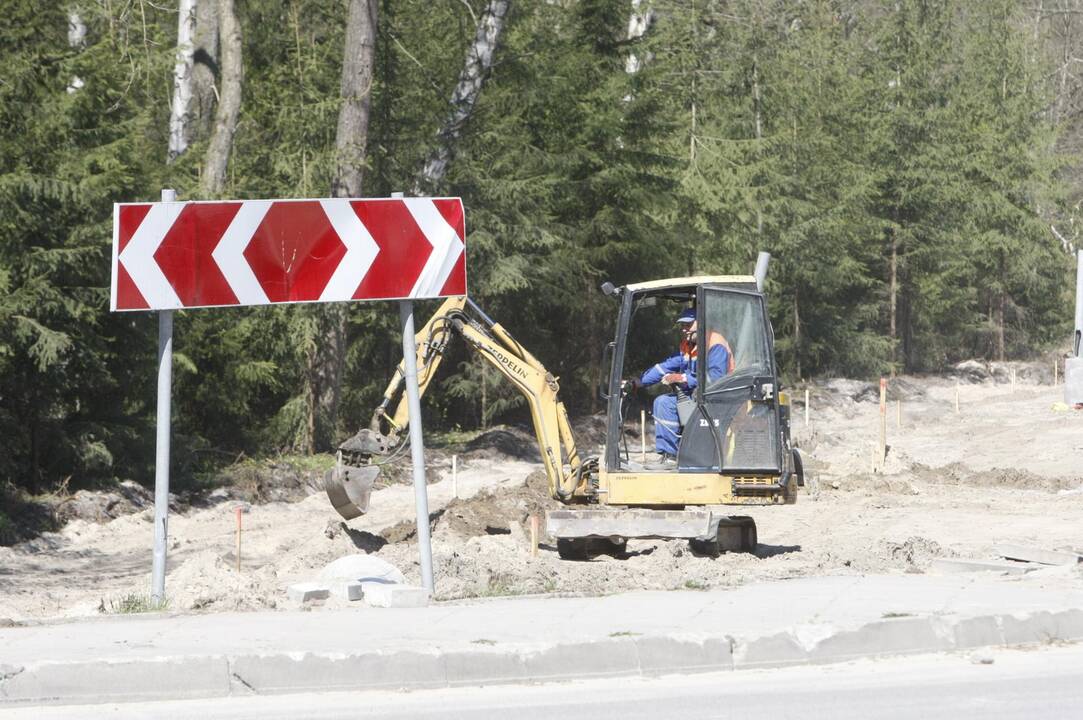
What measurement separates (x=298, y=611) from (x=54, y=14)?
12897 millimetres

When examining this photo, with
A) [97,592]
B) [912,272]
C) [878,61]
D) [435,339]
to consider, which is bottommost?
[97,592]

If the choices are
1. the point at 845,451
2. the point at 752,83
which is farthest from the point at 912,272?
the point at 845,451

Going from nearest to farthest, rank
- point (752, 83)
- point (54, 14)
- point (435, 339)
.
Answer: point (435, 339) < point (54, 14) < point (752, 83)

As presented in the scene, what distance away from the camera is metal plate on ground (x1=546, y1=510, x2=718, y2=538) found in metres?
13.5

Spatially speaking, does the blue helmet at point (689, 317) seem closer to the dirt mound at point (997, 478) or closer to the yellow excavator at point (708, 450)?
the yellow excavator at point (708, 450)

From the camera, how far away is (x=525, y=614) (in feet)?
28.6

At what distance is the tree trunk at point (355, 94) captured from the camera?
2394 cm

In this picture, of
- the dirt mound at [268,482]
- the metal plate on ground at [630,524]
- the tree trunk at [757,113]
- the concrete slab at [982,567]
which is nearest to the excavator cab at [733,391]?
the metal plate on ground at [630,524]

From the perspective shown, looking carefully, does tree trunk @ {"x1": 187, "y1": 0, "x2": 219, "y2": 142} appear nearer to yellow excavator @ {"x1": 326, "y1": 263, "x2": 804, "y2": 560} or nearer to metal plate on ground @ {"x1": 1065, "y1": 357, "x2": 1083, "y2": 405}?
yellow excavator @ {"x1": 326, "y1": 263, "x2": 804, "y2": 560}

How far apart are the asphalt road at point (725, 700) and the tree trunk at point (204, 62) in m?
19.4

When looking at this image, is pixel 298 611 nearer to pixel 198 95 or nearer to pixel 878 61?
pixel 198 95

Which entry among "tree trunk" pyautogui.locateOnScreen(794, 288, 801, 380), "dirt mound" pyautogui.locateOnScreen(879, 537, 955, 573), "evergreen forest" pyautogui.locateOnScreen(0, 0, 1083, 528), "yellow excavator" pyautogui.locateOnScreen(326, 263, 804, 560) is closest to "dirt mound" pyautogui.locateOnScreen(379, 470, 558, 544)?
"yellow excavator" pyautogui.locateOnScreen(326, 263, 804, 560)

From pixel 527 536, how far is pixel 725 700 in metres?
9.19

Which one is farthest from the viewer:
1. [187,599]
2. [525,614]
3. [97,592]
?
[97,592]
